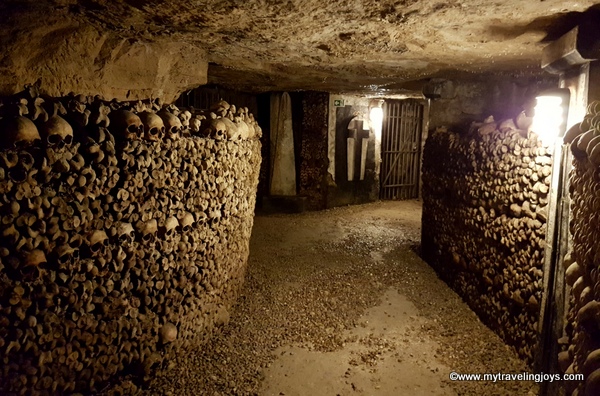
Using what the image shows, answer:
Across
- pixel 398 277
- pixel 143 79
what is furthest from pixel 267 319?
pixel 143 79

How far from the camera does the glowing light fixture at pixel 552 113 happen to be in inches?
122

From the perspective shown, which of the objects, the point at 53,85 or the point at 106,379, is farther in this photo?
the point at 53,85

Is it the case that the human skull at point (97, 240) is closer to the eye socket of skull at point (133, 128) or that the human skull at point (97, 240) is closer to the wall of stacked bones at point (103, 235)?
the wall of stacked bones at point (103, 235)

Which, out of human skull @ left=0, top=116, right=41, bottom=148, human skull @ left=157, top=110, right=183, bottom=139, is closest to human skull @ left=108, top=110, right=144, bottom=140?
human skull @ left=157, top=110, right=183, bottom=139

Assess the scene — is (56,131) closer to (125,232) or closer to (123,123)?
(123,123)

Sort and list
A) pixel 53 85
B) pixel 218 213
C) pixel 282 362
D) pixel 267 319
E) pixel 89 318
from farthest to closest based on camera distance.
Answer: pixel 267 319 < pixel 218 213 < pixel 282 362 < pixel 53 85 < pixel 89 318

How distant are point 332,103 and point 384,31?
6.30 metres

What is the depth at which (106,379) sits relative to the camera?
111 inches

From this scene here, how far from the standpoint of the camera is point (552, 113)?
314 cm

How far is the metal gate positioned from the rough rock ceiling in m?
6.51

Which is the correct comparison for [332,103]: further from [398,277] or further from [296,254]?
[398,277]

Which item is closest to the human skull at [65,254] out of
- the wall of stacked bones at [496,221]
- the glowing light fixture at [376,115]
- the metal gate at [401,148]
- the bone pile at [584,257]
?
the bone pile at [584,257]

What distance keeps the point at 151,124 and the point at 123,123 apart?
21 centimetres

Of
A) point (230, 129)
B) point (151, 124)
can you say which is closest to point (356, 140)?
point (230, 129)
